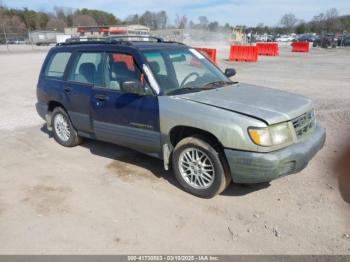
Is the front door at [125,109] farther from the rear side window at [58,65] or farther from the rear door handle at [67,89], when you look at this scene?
the rear side window at [58,65]

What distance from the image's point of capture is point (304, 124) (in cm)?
387

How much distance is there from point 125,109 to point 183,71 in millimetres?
991

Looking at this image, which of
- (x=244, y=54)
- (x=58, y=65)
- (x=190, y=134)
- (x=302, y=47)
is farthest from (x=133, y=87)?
(x=302, y=47)

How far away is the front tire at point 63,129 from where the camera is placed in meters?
5.71

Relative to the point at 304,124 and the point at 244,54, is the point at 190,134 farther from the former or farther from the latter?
the point at 244,54

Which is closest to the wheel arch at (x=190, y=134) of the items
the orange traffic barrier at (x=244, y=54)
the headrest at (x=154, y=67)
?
the headrest at (x=154, y=67)

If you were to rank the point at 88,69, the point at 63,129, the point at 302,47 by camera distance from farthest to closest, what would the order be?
the point at 302,47 → the point at 63,129 → the point at 88,69

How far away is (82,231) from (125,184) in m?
1.11

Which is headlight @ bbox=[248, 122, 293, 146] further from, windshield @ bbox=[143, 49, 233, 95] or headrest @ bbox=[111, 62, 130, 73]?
headrest @ bbox=[111, 62, 130, 73]

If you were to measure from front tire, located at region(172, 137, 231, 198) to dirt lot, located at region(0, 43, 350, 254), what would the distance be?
0.14 m

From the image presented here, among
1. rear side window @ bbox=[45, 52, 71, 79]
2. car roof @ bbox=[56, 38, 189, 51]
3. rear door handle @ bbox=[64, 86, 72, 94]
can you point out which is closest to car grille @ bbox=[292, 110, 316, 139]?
car roof @ bbox=[56, 38, 189, 51]

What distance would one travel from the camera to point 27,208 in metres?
3.85

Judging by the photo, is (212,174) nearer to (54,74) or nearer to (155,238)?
(155,238)

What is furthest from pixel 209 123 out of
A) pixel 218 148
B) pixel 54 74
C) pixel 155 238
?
pixel 54 74
